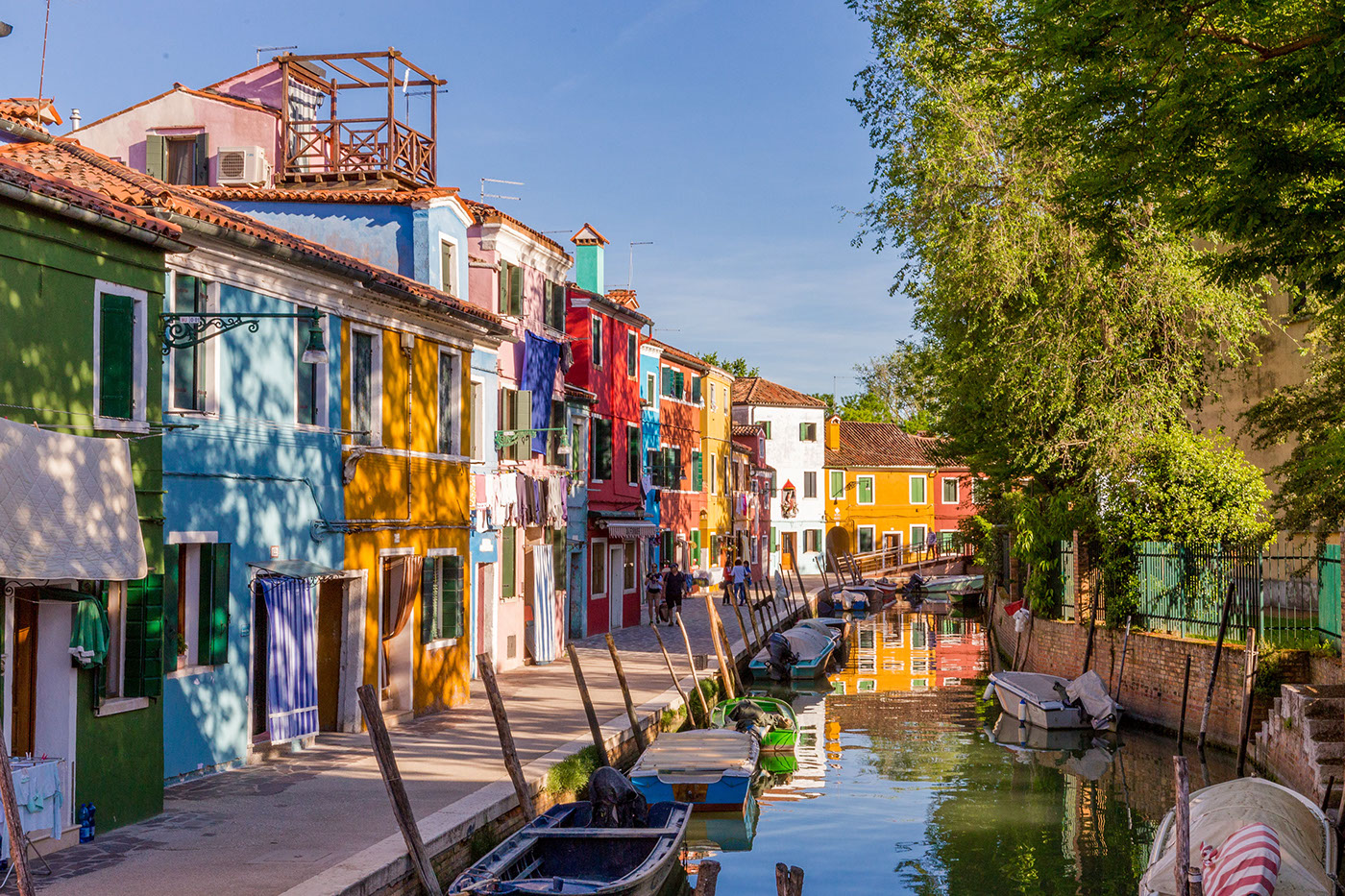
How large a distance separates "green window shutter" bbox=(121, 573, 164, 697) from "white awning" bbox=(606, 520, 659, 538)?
22.4 metres

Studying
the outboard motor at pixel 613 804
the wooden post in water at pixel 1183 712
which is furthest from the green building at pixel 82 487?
the wooden post in water at pixel 1183 712

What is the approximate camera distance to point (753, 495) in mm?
63594

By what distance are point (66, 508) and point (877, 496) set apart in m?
66.1

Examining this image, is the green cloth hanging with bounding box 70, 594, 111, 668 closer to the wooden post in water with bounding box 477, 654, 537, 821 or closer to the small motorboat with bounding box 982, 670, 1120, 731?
the wooden post in water with bounding box 477, 654, 537, 821

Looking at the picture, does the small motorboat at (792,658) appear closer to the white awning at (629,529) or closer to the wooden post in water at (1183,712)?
the white awning at (629,529)

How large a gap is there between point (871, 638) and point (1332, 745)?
97.7 ft

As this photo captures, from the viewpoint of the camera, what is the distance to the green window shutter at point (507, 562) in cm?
2605

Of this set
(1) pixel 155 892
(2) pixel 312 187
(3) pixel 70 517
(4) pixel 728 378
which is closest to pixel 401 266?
(2) pixel 312 187

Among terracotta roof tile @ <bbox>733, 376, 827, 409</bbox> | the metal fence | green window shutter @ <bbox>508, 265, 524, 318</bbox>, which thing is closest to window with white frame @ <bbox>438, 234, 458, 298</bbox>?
green window shutter @ <bbox>508, 265, 524, 318</bbox>

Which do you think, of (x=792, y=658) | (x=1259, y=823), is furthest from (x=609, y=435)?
(x=1259, y=823)

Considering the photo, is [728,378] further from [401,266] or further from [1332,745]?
[1332,745]

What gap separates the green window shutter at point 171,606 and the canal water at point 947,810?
20.8ft

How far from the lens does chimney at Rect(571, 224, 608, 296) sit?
3744 cm

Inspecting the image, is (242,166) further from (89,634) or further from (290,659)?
(89,634)
